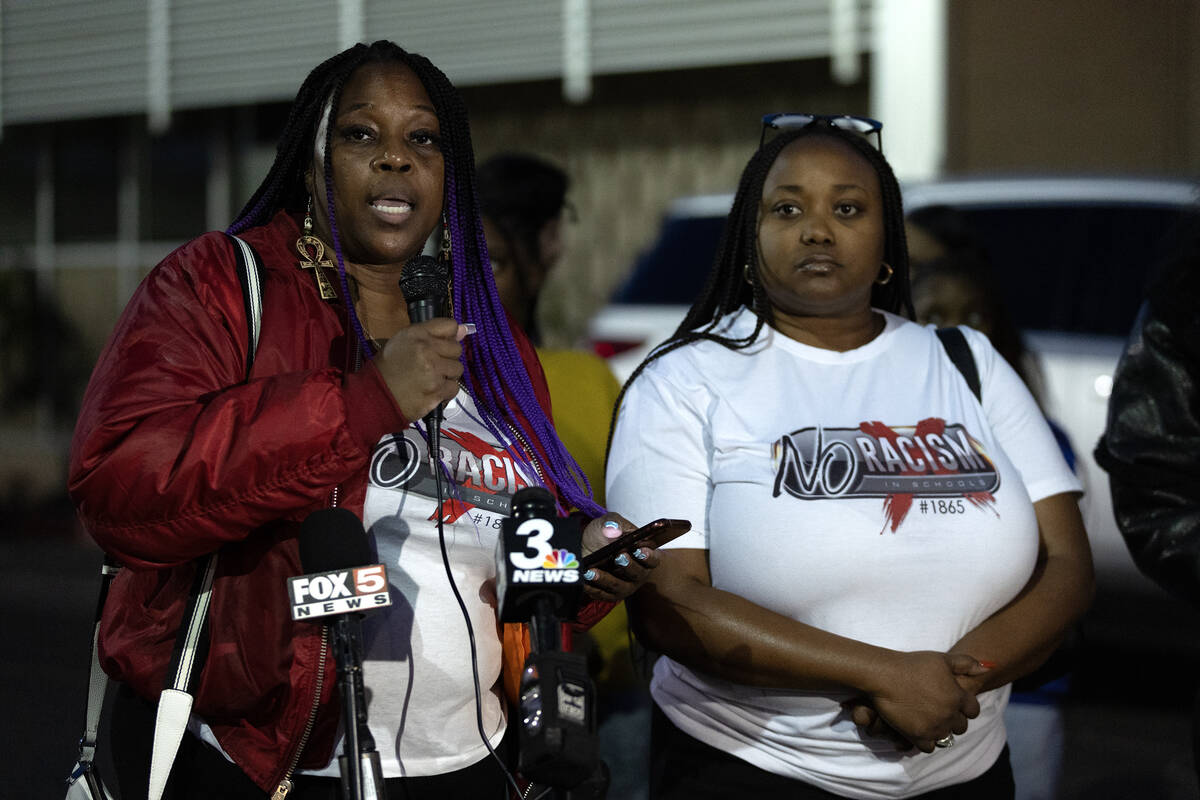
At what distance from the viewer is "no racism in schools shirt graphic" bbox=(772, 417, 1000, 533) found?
8.96 feet

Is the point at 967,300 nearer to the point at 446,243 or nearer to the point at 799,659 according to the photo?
the point at 799,659

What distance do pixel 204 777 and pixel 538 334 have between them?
8.07ft

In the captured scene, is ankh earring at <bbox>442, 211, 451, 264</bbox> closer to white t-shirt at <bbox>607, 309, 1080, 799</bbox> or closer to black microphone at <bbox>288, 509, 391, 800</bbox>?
white t-shirt at <bbox>607, 309, 1080, 799</bbox>

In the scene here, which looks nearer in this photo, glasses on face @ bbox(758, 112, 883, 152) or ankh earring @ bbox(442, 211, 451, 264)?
ankh earring @ bbox(442, 211, 451, 264)

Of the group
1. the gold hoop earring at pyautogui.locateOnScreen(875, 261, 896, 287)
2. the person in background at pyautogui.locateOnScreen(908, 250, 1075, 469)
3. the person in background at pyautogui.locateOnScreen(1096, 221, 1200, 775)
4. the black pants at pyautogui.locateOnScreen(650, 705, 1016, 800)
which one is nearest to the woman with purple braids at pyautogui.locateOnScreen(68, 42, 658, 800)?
the black pants at pyautogui.locateOnScreen(650, 705, 1016, 800)

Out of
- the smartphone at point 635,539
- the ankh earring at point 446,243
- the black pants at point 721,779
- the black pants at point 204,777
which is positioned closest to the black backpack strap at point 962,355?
the black pants at point 721,779

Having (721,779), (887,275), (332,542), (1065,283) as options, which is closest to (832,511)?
(721,779)

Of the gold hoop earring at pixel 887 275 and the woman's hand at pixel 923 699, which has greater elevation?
the gold hoop earring at pixel 887 275

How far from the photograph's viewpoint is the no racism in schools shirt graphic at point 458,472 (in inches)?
91.4

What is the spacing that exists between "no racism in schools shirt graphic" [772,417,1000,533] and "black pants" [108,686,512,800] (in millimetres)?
842

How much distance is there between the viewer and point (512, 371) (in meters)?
2.64

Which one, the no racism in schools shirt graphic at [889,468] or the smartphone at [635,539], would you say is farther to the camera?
the no racism in schools shirt graphic at [889,468]

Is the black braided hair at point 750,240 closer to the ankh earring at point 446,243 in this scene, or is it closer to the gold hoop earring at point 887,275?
the gold hoop earring at point 887,275

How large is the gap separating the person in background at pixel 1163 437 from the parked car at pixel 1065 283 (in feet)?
9.87
